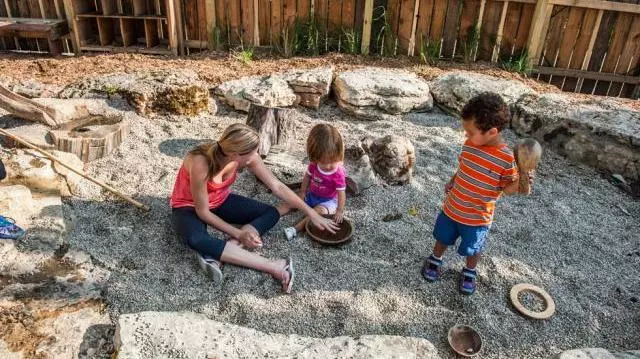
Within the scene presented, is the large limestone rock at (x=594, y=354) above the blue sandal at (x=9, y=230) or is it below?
below

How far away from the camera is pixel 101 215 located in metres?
3.44

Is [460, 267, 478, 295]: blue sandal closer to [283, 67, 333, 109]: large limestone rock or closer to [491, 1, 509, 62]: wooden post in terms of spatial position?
[283, 67, 333, 109]: large limestone rock

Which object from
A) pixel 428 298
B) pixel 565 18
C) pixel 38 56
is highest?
pixel 565 18

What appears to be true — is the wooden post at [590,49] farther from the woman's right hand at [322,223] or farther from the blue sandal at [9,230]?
the blue sandal at [9,230]

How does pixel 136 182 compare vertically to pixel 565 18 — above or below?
below

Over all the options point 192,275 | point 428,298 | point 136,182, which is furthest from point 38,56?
point 428,298

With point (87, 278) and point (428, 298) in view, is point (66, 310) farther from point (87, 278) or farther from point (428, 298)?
point (428, 298)

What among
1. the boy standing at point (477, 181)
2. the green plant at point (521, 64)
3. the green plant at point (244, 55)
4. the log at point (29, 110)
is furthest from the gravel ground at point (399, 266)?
the green plant at point (521, 64)

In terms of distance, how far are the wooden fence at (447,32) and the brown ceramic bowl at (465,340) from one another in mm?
4845

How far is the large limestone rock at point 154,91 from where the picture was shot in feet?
16.3

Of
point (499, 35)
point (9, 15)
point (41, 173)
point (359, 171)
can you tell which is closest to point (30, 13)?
point (9, 15)

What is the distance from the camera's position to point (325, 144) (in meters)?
3.18

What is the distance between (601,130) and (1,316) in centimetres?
514

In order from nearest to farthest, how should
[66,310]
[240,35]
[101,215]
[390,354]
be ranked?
[390,354]
[66,310]
[101,215]
[240,35]
